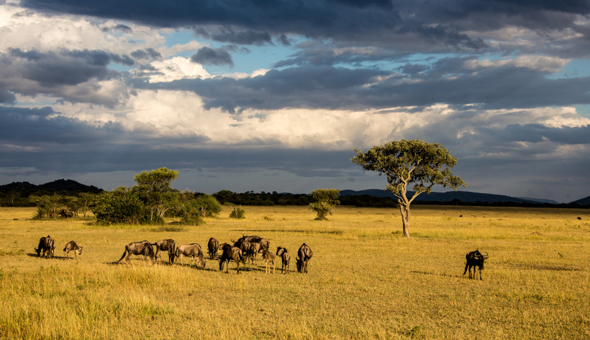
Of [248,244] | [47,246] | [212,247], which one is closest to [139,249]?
[212,247]

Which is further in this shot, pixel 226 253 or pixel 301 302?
pixel 226 253

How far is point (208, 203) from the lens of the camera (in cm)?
7512

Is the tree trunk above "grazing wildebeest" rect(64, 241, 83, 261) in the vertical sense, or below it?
above

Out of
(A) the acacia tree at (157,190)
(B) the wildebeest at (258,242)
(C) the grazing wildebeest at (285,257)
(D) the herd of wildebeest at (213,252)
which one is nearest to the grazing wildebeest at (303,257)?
(D) the herd of wildebeest at (213,252)

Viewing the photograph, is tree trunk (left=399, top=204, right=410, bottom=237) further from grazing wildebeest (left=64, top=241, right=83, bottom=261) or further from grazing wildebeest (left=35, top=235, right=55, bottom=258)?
grazing wildebeest (left=35, top=235, right=55, bottom=258)

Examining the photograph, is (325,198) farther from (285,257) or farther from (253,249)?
(285,257)

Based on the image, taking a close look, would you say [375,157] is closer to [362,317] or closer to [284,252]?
[284,252]

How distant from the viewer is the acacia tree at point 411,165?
39.9m

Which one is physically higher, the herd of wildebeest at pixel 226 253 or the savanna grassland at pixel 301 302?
the herd of wildebeest at pixel 226 253

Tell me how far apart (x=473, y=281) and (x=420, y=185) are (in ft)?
85.3

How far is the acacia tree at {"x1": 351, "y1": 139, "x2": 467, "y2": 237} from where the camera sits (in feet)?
131

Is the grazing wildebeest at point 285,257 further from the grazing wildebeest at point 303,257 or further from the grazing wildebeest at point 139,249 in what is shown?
the grazing wildebeest at point 139,249

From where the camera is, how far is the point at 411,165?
1614 inches

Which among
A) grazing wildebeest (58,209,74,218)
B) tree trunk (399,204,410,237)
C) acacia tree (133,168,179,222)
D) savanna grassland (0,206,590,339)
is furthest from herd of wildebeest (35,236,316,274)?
grazing wildebeest (58,209,74,218)
